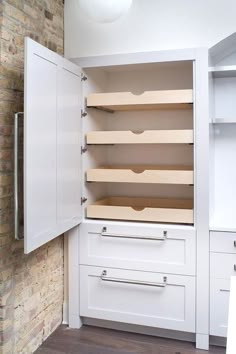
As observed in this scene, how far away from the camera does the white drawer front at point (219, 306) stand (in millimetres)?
2206

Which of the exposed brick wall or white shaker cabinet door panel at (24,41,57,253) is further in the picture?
the exposed brick wall

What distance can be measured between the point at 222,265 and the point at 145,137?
970 millimetres

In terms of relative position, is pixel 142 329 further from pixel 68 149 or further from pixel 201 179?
pixel 68 149

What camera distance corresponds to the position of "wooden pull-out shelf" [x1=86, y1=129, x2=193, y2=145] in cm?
Answer: 226

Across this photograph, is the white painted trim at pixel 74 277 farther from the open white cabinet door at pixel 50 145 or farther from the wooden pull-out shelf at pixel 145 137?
the wooden pull-out shelf at pixel 145 137

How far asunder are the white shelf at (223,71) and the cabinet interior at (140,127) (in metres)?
0.22

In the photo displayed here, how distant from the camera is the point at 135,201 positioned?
8.99 feet

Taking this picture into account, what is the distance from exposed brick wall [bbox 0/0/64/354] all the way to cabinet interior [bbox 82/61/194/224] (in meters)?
0.50

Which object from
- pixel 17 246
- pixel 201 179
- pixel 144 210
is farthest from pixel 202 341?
pixel 17 246

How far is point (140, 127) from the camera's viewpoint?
9.08 feet

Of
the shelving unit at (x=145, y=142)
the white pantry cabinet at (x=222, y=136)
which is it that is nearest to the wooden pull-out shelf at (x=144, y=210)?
the shelving unit at (x=145, y=142)

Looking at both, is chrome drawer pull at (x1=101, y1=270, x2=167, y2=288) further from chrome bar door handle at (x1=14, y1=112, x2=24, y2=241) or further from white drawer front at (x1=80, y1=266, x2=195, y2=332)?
chrome bar door handle at (x1=14, y1=112, x2=24, y2=241)

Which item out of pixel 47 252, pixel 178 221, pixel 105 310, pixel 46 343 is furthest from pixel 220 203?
pixel 46 343

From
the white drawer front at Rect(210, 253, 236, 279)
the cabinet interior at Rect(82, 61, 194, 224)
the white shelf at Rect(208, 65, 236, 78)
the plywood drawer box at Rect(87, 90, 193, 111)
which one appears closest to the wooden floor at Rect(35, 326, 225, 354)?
the white drawer front at Rect(210, 253, 236, 279)
